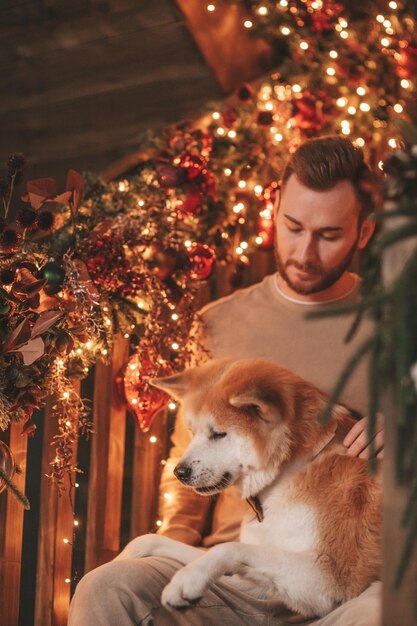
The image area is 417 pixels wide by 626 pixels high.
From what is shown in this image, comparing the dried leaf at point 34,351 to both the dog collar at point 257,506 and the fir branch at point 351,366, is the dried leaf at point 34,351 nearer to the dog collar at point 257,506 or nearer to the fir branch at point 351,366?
the dog collar at point 257,506

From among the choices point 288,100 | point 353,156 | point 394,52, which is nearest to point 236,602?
point 353,156

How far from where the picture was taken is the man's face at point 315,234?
2.58m

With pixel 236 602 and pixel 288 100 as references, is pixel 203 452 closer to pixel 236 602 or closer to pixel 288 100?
pixel 236 602

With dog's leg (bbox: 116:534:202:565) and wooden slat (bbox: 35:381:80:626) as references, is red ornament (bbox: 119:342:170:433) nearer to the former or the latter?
wooden slat (bbox: 35:381:80:626)

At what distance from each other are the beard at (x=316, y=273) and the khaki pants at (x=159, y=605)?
3.32 ft

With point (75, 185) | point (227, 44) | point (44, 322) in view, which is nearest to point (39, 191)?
point (75, 185)

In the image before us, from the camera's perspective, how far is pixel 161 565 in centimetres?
209

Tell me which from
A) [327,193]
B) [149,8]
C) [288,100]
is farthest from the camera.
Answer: [288,100]

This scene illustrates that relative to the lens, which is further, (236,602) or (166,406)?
(166,406)

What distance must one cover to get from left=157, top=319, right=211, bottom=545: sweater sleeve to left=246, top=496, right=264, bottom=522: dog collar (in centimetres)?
46

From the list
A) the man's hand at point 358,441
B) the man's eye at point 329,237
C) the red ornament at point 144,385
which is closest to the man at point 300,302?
the man's eye at point 329,237

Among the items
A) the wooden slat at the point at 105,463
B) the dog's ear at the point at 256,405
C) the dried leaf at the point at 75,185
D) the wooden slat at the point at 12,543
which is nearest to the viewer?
the dog's ear at the point at 256,405

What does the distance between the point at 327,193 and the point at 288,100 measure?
3.07 ft

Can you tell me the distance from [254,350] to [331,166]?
0.64 m
